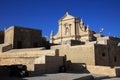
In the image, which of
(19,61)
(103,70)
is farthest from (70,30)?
(103,70)

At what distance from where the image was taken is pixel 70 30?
48.0 m

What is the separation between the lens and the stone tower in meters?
45.5

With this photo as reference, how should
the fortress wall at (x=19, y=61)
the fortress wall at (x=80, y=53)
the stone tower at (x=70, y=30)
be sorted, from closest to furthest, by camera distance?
the fortress wall at (x=19, y=61)
the fortress wall at (x=80, y=53)
the stone tower at (x=70, y=30)

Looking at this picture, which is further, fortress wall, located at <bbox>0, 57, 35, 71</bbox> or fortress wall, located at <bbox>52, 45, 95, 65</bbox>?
fortress wall, located at <bbox>52, 45, 95, 65</bbox>

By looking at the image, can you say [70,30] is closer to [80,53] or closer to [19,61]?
[80,53]

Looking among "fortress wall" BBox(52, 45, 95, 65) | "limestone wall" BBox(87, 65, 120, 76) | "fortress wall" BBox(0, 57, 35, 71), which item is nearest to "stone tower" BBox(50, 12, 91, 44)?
"fortress wall" BBox(52, 45, 95, 65)

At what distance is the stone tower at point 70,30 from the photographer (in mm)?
45531

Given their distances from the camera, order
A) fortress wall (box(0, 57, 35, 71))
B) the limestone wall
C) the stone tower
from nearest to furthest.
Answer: fortress wall (box(0, 57, 35, 71)) → the limestone wall → the stone tower

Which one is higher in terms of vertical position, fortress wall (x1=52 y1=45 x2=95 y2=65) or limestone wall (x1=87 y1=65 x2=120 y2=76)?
fortress wall (x1=52 y1=45 x2=95 y2=65)

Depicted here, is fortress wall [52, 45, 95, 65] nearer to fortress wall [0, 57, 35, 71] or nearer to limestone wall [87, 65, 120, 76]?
limestone wall [87, 65, 120, 76]

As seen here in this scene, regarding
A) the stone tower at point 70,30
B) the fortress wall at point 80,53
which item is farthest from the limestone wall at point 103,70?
the stone tower at point 70,30

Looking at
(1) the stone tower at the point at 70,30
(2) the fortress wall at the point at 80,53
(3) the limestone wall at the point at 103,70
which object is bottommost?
(3) the limestone wall at the point at 103,70

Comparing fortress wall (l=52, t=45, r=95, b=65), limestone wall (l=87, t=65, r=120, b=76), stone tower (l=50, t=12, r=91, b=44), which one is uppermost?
stone tower (l=50, t=12, r=91, b=44)

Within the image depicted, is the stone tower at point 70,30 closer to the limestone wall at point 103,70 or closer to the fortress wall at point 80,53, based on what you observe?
the fortress wall at point 80,53
